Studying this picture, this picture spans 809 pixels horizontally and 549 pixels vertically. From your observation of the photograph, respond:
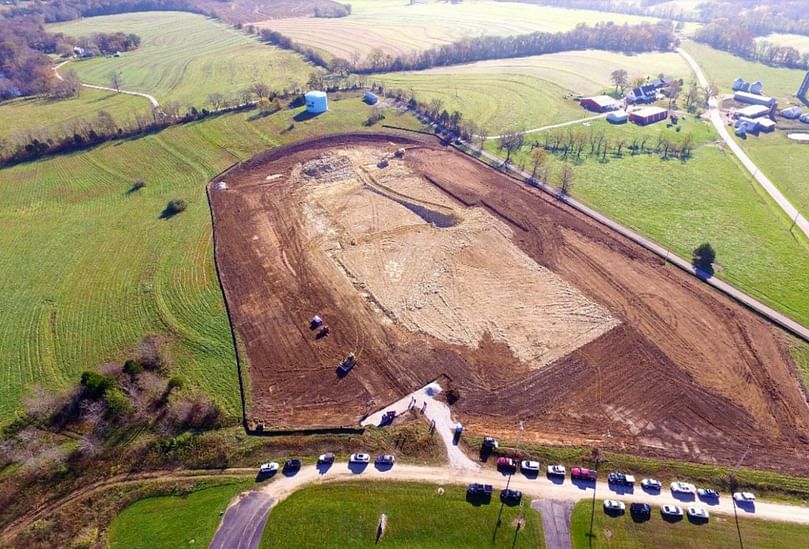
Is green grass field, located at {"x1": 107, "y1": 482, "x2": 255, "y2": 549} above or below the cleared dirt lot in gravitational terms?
below

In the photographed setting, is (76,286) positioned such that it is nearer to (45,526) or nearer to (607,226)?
(45,526)

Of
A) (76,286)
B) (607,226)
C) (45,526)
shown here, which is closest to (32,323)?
(76,286)

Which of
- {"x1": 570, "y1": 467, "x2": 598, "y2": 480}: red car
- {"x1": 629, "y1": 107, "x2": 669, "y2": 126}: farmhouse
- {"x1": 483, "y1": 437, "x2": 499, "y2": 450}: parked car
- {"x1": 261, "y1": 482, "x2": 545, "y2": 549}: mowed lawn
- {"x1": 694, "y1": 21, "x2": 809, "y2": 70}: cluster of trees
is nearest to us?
{"x1": 261, "y1": 482, "x2": 545, "y2": 549}: mowed lawn

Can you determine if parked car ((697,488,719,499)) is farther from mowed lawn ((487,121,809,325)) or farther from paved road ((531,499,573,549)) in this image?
mowed lawn ((487,121,809,325))

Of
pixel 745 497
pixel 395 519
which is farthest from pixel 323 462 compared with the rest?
pixel 745 497

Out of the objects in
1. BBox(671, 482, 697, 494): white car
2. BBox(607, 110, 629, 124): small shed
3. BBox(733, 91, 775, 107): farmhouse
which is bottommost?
BBox(671, 482, 697, 494): white car

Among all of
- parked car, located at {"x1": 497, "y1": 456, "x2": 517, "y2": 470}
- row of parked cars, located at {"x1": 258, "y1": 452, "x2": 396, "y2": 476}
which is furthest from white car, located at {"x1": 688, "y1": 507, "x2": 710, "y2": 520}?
row of parked cars, located at {"x1": 258, "y1": 452, "x2": 396, "y2": 476}

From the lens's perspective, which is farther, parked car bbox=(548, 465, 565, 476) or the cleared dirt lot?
the cleared dirt lot
